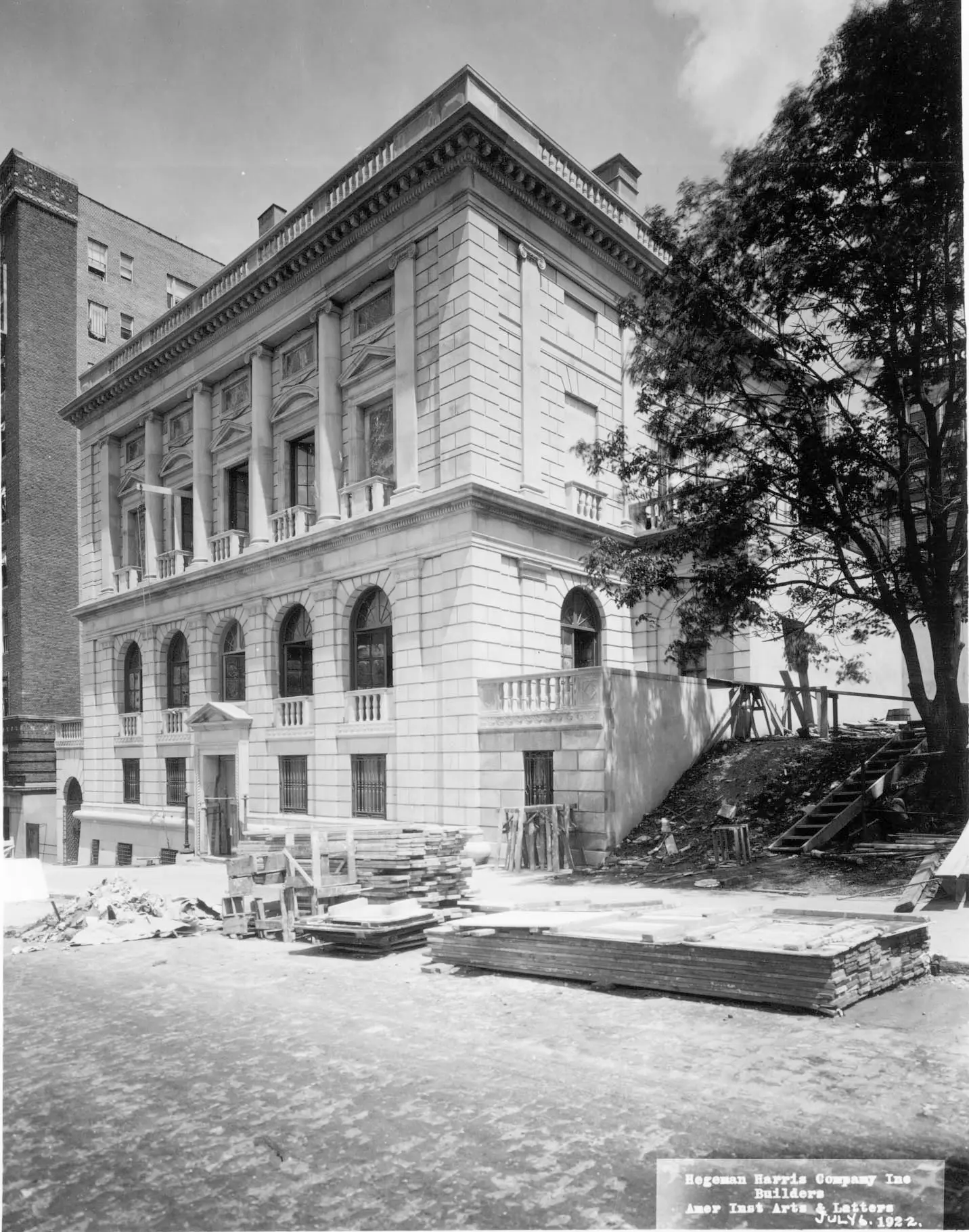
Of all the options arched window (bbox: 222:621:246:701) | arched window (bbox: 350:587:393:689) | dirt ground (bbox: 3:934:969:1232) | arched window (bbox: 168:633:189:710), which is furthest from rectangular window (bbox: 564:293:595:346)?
dirt ground (bbox: 3:934:969:1232)

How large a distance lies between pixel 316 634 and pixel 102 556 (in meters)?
5.56

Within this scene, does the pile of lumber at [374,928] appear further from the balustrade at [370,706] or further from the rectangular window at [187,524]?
the rectangular window at [187,524]

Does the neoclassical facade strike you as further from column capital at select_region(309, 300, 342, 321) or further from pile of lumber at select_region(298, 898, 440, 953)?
pile of lumber at select_region(298, 898, 440, 953)

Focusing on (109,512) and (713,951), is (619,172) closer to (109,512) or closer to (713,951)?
(713,951)

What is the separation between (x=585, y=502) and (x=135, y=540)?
11.0m

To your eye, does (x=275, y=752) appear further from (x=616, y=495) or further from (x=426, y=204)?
(x=426, y=204)

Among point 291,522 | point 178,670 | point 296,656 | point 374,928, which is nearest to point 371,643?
point 296,656

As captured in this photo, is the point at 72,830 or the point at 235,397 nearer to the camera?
the point at 72,830

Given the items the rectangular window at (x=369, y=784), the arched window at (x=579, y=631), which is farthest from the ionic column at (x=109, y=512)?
the arched window at (x=579, y=631)

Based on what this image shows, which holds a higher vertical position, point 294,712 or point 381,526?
point 381,526

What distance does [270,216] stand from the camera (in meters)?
12.8

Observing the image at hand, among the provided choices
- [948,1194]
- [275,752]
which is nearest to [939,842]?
[948,1194]

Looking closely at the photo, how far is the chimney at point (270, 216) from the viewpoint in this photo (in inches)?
436

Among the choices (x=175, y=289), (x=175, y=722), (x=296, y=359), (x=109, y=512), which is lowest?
(x=175, y=722)
